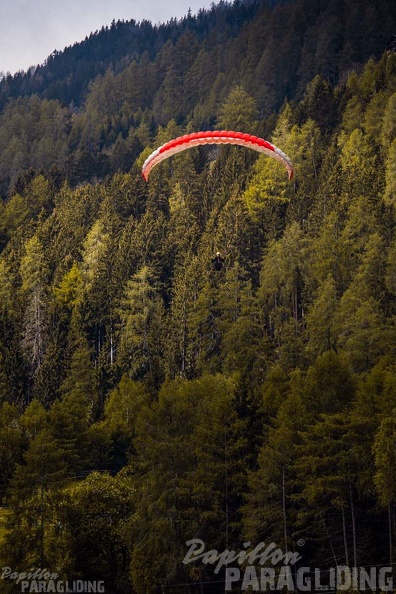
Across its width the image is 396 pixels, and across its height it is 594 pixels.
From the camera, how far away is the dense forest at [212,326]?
42.9 m

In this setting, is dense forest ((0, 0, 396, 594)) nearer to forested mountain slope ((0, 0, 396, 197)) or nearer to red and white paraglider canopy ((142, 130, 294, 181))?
forested mountain slope ((0, 0, 396, 197))

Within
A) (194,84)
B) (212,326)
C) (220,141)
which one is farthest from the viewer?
(194,84)

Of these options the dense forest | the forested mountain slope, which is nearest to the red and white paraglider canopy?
the dense forest

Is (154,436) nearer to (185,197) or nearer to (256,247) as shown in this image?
(256,247)

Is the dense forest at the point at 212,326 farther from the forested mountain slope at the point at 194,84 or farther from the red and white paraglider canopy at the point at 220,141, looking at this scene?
the red and white paraglider canopy at the point at 220,141

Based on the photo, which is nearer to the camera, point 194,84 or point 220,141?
point 220,141

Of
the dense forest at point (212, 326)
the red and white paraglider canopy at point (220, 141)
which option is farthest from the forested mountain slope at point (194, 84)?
the red and white paraglider canopy at point (220, 141)

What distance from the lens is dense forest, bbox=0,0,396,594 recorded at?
1688 inches

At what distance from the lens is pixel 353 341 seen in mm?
58375

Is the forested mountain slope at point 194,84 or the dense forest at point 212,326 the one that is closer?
the dense forest at point 212,326

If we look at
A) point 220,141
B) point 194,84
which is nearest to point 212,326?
point 220,141

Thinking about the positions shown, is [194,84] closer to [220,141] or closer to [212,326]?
[212,326]

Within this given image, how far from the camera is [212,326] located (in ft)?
260

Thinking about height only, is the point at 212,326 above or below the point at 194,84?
below
